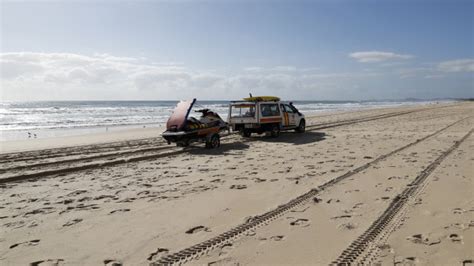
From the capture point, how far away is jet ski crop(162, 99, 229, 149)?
→ 12438 millimetres

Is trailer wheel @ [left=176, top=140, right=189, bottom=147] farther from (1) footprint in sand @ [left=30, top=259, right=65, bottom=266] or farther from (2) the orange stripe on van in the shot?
(1) footprint in sand @ [left=30, top=259, right=65, bottom=266]

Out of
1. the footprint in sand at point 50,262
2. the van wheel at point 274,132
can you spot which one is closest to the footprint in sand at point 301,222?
the footprint in sand at point 50,262

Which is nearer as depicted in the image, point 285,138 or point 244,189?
point 244,189

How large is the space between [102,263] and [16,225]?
209cm

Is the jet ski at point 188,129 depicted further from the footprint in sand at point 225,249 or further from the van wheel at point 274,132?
the footprint in sand at point 225,249

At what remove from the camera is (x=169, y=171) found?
8.94 meters

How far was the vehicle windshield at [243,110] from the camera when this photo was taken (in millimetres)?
15906

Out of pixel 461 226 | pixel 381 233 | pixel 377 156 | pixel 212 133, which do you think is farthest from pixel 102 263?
pixel 212 133

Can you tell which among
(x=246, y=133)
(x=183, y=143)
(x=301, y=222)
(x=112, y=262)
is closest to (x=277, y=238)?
(x=301, y=222)

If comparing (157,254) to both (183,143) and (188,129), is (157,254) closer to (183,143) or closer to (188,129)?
(188,129)

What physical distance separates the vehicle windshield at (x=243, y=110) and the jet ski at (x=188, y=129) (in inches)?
104

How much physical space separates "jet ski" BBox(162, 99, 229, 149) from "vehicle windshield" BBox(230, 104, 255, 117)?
2.63 m

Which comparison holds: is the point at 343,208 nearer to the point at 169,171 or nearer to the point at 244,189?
the point at 244,189

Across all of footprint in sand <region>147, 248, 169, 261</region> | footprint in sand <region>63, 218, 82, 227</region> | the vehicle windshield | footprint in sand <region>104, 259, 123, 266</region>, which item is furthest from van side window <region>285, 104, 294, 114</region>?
footprint in sand <region>104, 259, 123, 266</region>
